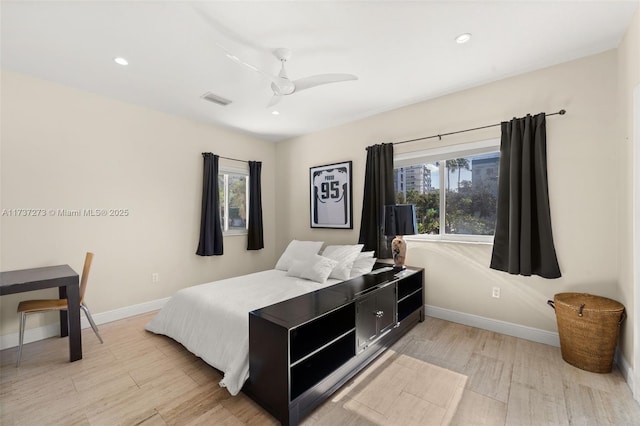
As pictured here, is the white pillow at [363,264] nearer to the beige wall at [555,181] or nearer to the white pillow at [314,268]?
the white pillow at [314,268]

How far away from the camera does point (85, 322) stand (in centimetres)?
311

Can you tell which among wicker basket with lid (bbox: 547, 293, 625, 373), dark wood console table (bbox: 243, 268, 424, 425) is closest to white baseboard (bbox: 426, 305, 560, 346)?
wicker basket with lid (bbox: 547, 293, 625, 373)

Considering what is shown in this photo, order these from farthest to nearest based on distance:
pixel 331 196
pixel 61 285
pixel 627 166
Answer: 1. pixel 331 196
2. pixel 61 285
3. pixel 627 166

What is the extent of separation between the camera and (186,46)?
2.28m

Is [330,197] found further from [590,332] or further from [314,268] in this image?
[590,332]

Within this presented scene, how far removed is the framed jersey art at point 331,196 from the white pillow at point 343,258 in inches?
29.8

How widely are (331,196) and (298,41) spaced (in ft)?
7.91

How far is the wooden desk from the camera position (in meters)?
2.23

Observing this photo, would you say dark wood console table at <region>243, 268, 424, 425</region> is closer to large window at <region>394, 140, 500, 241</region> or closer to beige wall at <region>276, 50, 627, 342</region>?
beige wall at <region>276, 50, 627, 342</region>

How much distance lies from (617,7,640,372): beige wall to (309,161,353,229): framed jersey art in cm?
272

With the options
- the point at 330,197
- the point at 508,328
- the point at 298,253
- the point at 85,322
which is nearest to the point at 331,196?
the point at 330,197

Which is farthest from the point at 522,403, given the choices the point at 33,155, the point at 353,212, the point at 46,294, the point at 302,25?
the point at 33,155

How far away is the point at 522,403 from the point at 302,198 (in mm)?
3685

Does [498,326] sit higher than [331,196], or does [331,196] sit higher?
[331,196]
